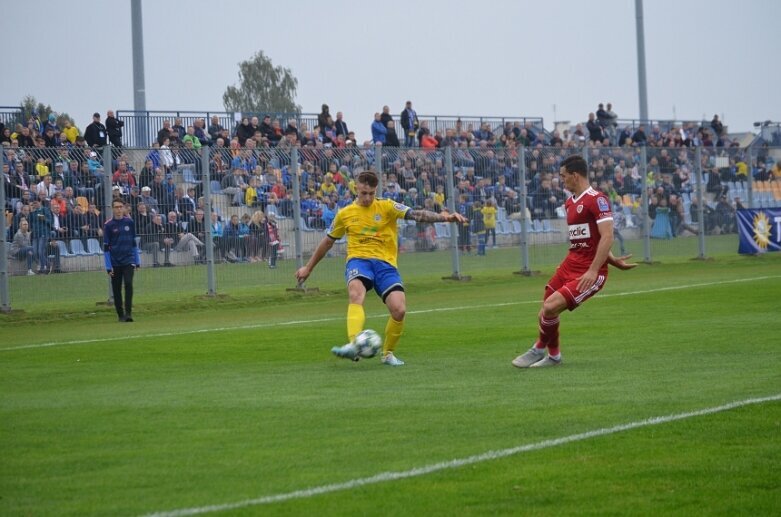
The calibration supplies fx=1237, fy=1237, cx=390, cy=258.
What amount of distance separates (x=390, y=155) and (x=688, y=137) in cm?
2373

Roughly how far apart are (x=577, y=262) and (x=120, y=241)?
1095cm

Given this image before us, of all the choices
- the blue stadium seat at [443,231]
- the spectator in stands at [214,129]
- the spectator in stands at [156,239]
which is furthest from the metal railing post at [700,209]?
the spectator in stands at [156,239]

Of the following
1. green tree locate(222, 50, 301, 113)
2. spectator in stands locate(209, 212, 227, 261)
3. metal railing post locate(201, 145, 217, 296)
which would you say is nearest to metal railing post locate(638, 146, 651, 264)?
spectator in stands locate(209, 212, 227, 261)

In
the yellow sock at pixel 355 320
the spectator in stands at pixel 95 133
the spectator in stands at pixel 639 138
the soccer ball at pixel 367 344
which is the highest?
the spectator in stands at pixel 639 138

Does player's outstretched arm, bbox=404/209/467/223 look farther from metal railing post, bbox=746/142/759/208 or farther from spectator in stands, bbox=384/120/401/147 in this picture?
metal railing post, bbox=746/142/759/208

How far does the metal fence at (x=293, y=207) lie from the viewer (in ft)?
75.8

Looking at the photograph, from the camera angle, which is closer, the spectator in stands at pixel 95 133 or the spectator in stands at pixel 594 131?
the spectator in stands at pixel 95 133

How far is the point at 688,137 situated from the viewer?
48844mm

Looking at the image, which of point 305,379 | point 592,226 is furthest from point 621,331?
point 305,379

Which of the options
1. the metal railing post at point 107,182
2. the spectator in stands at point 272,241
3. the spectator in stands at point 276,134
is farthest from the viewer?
the spectator in stands at point 276,134

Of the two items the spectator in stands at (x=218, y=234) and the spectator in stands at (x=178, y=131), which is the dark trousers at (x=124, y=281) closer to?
the spectator in stands at (x=218, y=234)

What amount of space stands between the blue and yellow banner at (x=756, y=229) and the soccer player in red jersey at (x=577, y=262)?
25.5 meters

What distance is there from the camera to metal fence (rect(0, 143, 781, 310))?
75.8 feet

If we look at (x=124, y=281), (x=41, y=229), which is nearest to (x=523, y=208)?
(x=124, y=281)
